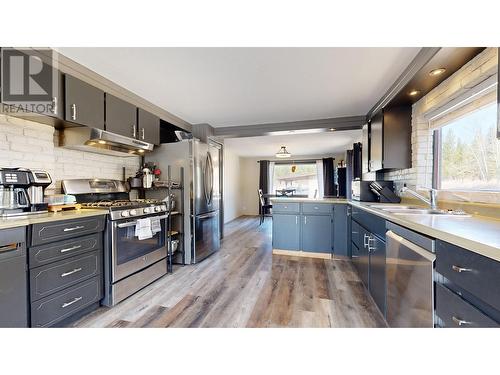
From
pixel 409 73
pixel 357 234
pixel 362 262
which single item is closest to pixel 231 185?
pixel 357 234

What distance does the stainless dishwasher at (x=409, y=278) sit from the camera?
101cm

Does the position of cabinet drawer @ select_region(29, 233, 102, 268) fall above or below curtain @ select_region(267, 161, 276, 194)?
below

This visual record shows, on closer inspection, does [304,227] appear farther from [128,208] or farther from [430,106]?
[128,208]

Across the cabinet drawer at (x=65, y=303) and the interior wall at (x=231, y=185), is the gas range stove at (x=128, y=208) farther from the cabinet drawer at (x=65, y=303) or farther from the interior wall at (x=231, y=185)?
A: the interior wall at (x=231, y=185)

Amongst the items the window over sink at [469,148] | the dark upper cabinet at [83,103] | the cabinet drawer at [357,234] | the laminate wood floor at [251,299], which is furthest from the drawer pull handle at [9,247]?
the window over sink at [469,148]

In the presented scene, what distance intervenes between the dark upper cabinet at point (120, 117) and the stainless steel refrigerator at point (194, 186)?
595 mm

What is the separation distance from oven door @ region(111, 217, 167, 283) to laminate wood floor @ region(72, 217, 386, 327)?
0.27 meters

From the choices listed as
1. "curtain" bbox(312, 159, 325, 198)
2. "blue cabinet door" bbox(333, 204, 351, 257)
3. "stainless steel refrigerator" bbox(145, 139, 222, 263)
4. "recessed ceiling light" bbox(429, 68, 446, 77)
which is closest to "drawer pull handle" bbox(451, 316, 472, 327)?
"recessed ceiling light" bbox(429, 68, 446, 77)

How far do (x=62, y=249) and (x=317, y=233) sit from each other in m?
2.95

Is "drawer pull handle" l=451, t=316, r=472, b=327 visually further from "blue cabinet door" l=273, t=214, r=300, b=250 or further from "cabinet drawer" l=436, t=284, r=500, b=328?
"blue cabinet door" l=273, t=214, r=300, b=250

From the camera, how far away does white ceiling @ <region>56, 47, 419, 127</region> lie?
66.1 inches

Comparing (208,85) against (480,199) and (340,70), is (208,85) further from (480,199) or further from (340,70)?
(480,199)
